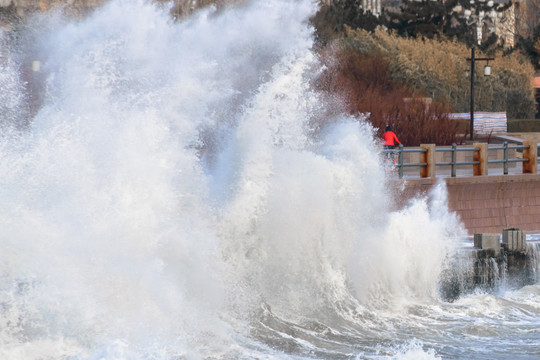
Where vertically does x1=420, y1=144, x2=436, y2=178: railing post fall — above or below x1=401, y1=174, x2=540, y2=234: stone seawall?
above

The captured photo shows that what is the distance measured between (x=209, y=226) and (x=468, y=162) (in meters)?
→ 9.22

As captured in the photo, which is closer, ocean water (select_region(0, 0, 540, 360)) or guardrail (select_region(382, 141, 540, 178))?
ocean water (select_region(0, 0, 540, 360))

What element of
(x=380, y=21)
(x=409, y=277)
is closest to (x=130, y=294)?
(x=409, y=277)

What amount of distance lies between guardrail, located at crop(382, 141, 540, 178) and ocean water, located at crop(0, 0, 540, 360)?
2.87 metres

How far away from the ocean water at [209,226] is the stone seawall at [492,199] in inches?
125

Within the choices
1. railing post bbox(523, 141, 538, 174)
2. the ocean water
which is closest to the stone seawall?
railing post bbox(523, 141, 538, 174)

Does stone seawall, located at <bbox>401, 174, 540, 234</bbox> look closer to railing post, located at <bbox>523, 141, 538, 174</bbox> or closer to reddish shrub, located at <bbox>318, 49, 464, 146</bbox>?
railing post, located at <bbox>523, 141, 538, 174</bbox>

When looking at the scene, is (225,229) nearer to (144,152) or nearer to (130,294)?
(144,152)

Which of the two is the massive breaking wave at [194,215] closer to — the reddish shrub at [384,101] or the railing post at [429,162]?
the railing post at [429,162]

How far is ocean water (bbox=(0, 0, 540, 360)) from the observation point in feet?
42.8

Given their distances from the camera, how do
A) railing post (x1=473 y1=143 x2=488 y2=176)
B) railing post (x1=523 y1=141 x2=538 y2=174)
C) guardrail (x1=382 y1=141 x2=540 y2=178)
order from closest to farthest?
1. guardrail (x1=382 y1=141 x2=540 y2=178)
2. railing post (x1=473 y1=143 x2=488 y2=176)
3. railing post (x1=523 y1=141 x2=538 y2=174)

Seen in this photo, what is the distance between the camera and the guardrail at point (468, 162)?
75.4 feet

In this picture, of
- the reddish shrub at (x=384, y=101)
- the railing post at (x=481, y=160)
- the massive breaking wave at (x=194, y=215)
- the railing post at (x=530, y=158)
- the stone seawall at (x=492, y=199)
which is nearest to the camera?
the massive breaking wave at (x=194, y=215)

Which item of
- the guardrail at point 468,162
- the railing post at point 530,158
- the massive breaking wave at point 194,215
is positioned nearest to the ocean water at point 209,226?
the massive breaking wave at point 194,215
